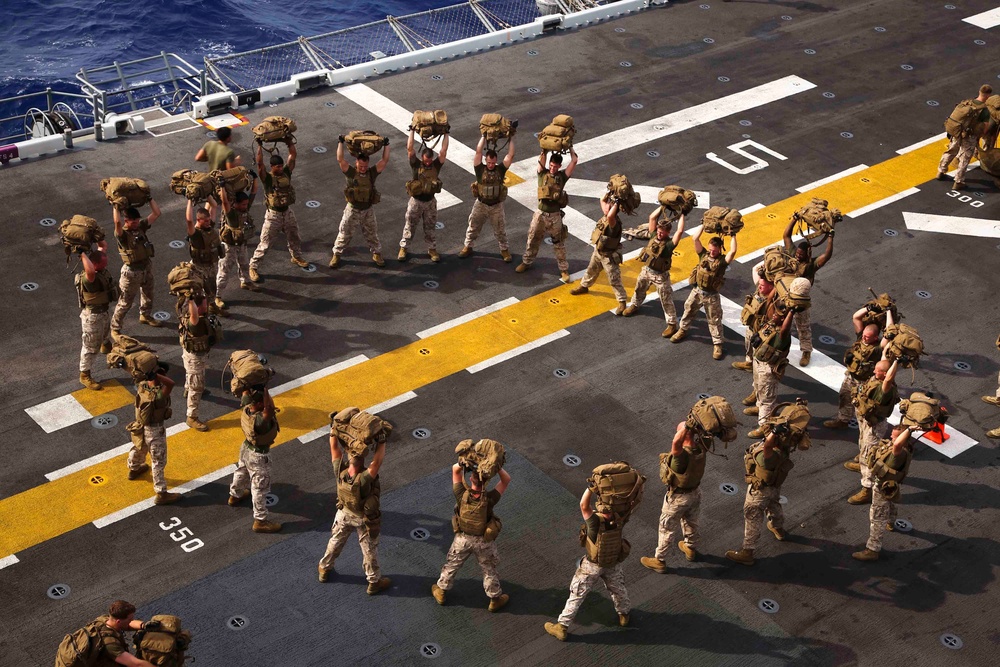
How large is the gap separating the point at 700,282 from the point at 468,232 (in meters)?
4.94

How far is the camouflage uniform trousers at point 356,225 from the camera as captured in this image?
71.1ft

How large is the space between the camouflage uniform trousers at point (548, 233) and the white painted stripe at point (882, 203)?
6755 mm

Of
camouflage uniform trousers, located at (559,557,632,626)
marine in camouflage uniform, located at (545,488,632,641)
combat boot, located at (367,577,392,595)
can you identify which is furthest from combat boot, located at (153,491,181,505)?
camouflage uniform trousers, located at (559,557,632,626)

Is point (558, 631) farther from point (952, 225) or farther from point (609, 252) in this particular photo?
point (952, 225)

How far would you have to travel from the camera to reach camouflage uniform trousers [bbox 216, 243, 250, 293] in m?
20.8

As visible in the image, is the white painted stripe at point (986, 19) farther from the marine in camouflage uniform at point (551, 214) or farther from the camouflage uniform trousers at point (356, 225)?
the camouflage uniform trousers at point (356, 225)

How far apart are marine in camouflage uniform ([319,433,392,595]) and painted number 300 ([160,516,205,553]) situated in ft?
6.29

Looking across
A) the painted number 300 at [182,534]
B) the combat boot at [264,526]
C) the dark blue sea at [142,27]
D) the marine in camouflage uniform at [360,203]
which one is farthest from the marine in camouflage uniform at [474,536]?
the dark blue sea at [142,27]

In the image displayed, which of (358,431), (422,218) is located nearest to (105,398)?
(358,431)

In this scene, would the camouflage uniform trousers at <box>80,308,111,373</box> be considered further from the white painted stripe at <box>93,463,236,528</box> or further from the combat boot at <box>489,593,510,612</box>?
the combat boot at <box>489,593,510,612</box>

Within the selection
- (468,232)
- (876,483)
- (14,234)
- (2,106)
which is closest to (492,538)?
(876,483)

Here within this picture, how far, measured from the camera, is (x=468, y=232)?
22.6 m

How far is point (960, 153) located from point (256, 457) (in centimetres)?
1749

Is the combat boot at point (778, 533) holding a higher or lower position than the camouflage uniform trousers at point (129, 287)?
lower
